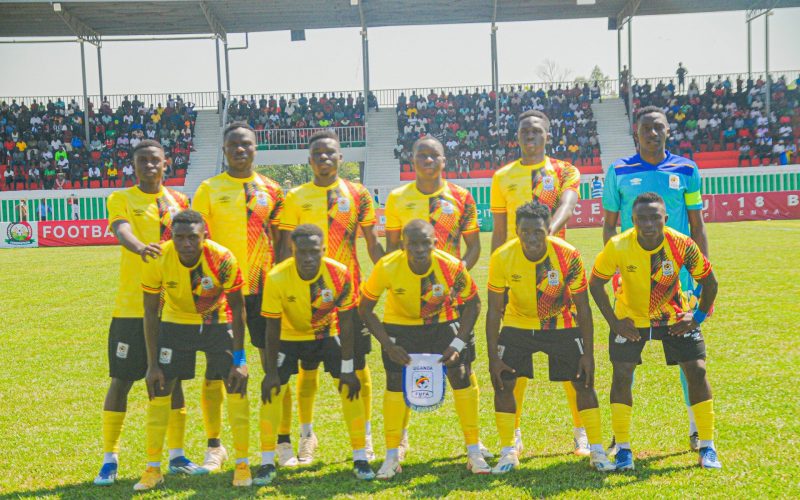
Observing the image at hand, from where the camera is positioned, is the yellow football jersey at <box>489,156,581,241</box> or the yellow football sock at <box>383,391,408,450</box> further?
the yellow football jersey at <box>489,156,581,241</box>

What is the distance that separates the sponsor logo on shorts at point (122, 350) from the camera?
18.4 feet

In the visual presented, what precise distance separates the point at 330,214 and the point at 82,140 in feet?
114

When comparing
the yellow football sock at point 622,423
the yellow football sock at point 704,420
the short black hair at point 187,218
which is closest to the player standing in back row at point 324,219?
the short black hair at point 187,218

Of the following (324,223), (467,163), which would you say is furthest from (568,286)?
(467,163)

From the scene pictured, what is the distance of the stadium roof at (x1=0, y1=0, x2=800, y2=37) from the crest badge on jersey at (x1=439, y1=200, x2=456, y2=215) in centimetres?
2996

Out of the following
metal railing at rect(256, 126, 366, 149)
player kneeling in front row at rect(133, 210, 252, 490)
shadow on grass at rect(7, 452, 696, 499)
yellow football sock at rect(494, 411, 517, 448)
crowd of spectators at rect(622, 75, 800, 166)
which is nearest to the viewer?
shadow on grass at rect(7, 452, 696, 499)

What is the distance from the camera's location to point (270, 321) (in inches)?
217

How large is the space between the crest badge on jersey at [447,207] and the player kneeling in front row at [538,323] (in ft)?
2.30

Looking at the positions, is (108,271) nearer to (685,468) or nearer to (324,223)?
(324,223)

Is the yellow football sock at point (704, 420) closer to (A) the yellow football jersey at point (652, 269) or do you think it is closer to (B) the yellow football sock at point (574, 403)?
(A) the yellow football jersey at point (652, 269)

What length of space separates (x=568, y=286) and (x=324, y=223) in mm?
1866

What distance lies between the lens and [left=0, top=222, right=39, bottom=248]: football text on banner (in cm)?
2981

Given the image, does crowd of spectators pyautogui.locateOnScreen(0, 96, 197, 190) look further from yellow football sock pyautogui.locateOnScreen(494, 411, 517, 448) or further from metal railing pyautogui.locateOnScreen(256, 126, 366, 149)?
yellow football sock pyautogui.locateOnScreen(494, 411, 517, 448)

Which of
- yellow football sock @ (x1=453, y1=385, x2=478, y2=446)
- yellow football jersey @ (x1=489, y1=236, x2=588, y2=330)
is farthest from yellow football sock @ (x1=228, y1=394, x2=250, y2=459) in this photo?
yellow football jersey @ (x1=489, y1=236, x2=588, y2=330)
